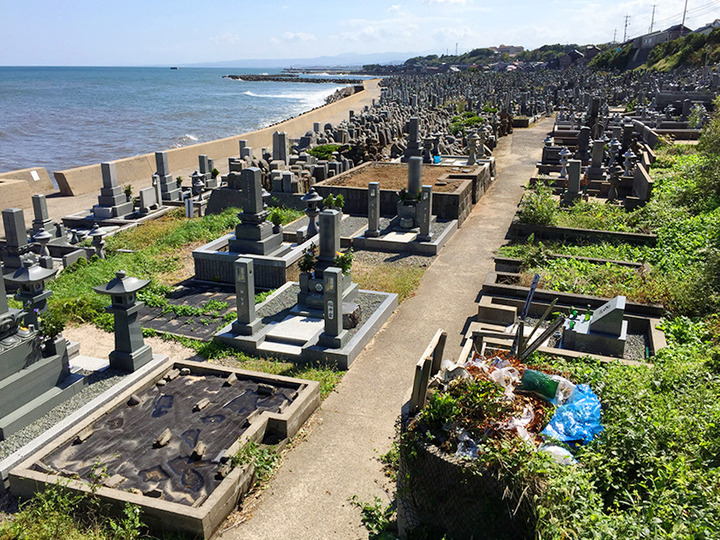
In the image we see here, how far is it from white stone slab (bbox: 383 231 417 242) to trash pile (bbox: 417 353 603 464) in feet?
33.1

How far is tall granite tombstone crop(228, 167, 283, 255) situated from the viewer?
1452 centimetres

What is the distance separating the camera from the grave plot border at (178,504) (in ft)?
20.7

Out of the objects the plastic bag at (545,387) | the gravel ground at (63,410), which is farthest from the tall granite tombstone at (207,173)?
the plastic bag at (545,387)

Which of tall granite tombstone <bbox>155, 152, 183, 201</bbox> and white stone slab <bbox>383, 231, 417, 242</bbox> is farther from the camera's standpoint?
tall granite tombstone <bbox>155, 152, 183, 201</bbox>

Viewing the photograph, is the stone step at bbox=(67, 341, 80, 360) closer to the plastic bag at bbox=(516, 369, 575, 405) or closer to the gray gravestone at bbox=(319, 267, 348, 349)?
the gray gravestone at bbox=(319, 267, 348, 349)

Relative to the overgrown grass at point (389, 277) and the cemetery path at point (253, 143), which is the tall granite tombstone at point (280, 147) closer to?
the cemetery path at point (253, 143)

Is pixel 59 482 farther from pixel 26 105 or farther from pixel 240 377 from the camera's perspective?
pixel 26 105

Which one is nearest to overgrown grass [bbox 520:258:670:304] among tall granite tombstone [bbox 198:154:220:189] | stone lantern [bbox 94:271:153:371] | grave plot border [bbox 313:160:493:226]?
grave plot border [bbox 313:160:493:226]

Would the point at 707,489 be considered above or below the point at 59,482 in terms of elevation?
above

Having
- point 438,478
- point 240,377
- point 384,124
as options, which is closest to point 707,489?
point 438,478

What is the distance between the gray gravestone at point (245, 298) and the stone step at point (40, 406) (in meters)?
2.85

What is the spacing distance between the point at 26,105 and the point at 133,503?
353 feet

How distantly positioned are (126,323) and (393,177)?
46.5 ft

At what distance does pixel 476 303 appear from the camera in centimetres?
1255
